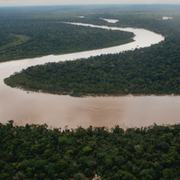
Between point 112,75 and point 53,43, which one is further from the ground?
point 53,43

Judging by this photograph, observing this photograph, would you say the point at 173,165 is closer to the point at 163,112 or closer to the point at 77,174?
the point at 77,174

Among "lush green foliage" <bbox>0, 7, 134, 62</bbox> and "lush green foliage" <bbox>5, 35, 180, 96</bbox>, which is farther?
"lush green foliage" <bbox>0, 7, 134, 62</bbox>

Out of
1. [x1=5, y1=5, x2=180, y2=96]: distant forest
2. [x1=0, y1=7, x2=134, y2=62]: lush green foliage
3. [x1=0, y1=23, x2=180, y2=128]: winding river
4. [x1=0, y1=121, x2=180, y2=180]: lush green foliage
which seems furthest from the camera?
[x1=0, y1=7, x2=134, y2=62]: lush green foliage

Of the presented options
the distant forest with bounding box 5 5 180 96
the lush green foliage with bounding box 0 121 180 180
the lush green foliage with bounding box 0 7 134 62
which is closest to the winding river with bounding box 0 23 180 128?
the distant forest with bounding box 5 5 180 96

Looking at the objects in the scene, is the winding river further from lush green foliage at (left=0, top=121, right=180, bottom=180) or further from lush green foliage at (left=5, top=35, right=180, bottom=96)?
lush green foliage at (left=0, top=121, right=180, bottom=180)

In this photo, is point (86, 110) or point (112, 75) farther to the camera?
point (112, 75)

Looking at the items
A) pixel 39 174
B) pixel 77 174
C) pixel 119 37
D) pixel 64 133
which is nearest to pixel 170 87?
pixel 64 133

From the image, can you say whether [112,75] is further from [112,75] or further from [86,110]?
[86,110]

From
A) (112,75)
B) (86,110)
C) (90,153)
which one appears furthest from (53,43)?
(90,153)
